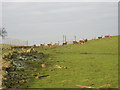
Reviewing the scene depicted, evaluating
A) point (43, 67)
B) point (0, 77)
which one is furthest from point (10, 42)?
point (0, 77)

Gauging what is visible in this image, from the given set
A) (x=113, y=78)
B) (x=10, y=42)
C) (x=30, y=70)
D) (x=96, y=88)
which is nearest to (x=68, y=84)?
(x=96, y=88)

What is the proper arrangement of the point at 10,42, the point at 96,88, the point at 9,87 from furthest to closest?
the point at 10,42 < the point at 9,87 < the point at 96,88

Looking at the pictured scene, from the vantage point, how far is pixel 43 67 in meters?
13.4

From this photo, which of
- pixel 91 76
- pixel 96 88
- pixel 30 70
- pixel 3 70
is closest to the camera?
pixel 96 88

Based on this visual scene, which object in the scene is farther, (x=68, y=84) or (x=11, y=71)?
(x=11, y=71)

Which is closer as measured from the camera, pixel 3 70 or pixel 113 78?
pixel 113 78

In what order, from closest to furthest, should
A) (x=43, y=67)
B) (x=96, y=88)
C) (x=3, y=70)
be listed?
1. (x=96, y=88)
2. (x=3, y=70)
3. (x=43, y=67)

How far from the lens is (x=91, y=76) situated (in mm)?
10133

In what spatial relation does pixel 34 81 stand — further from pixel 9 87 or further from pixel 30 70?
pixel 30 70

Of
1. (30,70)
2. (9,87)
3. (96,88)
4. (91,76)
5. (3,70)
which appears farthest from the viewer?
(30,70)

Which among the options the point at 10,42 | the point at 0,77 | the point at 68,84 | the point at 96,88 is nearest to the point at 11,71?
the point at 0,77

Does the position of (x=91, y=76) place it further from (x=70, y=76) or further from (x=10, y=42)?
(x=10, y=42)

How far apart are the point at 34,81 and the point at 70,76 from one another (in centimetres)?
184

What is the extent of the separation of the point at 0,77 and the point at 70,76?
336 cm
